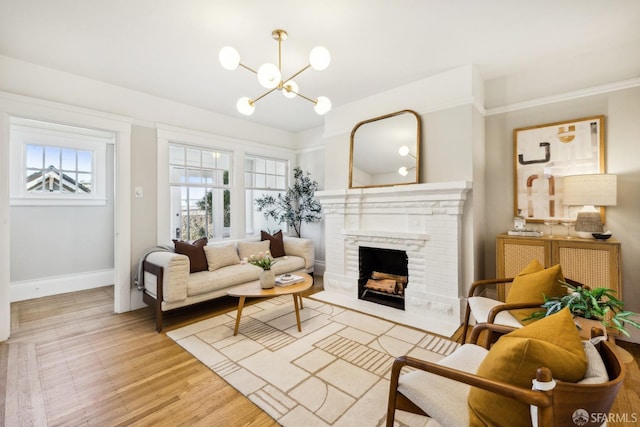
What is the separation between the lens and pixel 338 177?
4.21m

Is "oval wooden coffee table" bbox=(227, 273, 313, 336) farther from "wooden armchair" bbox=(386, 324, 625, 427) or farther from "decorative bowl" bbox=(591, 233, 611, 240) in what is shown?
"decorative bowl" bbox=(591, 233, 611, 240)

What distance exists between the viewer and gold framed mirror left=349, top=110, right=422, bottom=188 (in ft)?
11.3

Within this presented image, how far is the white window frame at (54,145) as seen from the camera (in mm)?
3965

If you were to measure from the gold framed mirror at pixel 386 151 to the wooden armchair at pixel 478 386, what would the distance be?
224cm

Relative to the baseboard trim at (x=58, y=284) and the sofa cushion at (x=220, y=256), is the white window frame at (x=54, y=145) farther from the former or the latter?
the sofa cushion at (x=220, y=256)

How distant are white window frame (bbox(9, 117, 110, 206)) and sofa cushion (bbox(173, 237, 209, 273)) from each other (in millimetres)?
1771

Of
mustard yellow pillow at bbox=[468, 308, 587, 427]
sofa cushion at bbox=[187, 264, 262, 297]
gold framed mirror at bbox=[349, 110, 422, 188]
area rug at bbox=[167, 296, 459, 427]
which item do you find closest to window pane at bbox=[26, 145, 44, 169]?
sofa cushion at bbox=[187, 264, 262, 297]

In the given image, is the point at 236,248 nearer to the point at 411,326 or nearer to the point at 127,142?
the point at 127,142

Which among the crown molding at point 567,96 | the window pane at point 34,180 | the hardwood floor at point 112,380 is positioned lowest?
the hardwood floor at point 112,380

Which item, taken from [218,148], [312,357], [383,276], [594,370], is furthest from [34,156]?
[594,370]

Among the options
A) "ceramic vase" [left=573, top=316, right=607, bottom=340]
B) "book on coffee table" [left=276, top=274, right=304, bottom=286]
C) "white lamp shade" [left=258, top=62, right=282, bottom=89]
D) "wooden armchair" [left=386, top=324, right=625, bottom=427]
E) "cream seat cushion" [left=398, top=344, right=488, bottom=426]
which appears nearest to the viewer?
"wooden armchair" [left=386, top=324, right=625, bottom=427]

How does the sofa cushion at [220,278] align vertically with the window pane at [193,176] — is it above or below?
below

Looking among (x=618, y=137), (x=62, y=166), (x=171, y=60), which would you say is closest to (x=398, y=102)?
(x=618, y=137)

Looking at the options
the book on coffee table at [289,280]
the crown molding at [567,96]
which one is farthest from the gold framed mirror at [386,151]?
the book on coffee table at [289,280]
